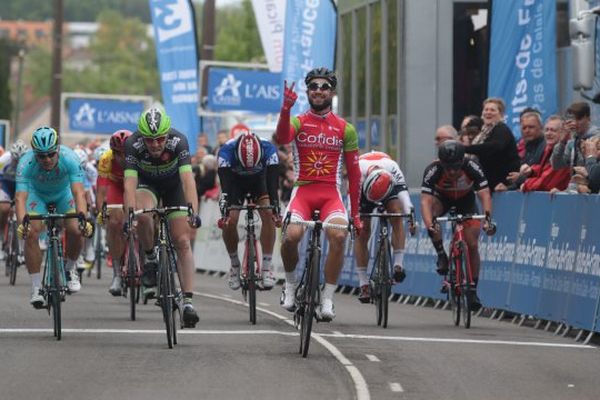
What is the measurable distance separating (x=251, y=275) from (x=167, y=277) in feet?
10.3

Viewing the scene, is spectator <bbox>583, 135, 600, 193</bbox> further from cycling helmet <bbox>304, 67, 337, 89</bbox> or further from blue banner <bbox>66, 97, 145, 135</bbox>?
blue banner <bbox>66, 97, 145, 135</bbox>

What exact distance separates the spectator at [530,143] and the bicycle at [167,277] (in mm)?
6215

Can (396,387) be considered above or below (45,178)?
below

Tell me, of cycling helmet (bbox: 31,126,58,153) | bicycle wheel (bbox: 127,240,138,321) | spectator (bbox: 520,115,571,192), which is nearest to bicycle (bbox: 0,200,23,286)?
bicycle wheel (bbox: 127,240,138,321)

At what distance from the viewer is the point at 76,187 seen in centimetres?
1686

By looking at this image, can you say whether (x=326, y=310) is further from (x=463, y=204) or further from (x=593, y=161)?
(x=593, y=161)

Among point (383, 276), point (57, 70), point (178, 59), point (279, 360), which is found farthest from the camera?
point (57, 70)

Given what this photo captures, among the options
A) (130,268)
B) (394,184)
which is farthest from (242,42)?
(394,184)

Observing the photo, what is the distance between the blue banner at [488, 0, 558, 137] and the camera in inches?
879

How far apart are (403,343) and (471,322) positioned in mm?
3508

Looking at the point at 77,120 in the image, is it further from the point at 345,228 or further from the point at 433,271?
the point at 345,228

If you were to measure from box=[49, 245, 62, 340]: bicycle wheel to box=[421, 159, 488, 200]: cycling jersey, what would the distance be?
14.1 ft

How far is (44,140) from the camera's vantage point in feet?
53.7

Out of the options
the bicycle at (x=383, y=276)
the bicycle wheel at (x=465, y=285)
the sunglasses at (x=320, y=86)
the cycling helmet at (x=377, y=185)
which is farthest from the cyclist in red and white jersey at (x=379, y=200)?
the sunglasses at (x=320, y=86)
